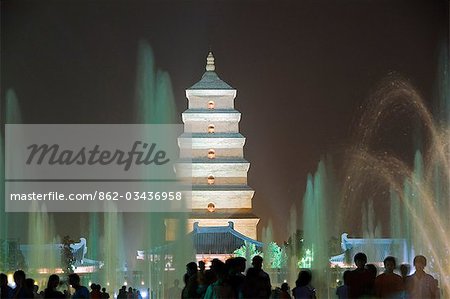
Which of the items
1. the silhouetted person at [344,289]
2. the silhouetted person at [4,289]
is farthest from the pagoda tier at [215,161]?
the silhouetted person at [344,289]

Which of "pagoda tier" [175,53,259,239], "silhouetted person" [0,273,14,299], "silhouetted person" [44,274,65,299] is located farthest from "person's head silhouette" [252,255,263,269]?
"pagoda tier" [175,53,259,239]

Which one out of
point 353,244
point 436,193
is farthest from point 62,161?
point 436,193

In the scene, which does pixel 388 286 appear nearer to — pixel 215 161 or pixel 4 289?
pixel 4 289

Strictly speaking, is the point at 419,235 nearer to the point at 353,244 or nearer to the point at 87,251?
the point at 353,244

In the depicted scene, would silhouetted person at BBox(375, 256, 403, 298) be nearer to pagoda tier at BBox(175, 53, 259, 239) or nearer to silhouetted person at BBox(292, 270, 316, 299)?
silhouetted person at BBox(292, 270, 316, 299)

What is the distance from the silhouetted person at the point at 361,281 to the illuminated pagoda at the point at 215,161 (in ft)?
147

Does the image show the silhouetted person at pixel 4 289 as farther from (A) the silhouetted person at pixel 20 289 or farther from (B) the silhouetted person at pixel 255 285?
(B) the silhouetted person at pixel 255 285

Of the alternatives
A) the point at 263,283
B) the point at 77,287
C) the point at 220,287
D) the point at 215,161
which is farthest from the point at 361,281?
the point at 215,161

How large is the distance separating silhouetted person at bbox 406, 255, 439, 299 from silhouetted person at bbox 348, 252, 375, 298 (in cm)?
46

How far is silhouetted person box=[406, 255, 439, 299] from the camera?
12.0 metres

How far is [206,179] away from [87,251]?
8.02m

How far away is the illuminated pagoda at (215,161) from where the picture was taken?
189ft

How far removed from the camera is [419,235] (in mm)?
38531

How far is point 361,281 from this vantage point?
1203 cm
